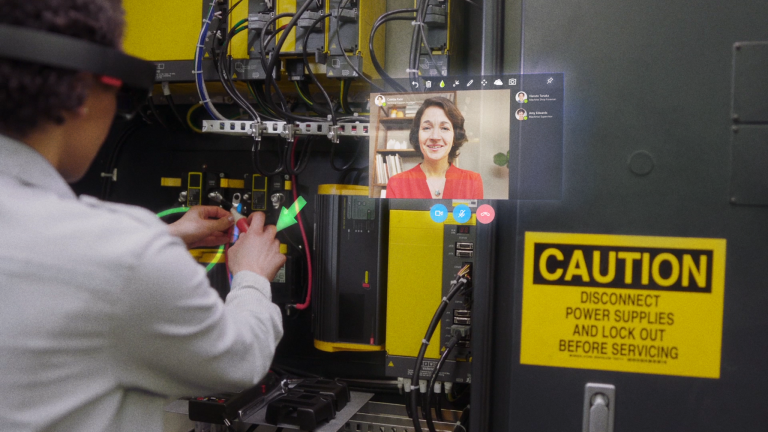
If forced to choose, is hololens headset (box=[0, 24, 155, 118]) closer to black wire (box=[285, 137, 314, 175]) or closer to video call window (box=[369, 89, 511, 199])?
video call window (box=[369, 89, 511, 199])

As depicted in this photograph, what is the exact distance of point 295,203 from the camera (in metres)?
2.42

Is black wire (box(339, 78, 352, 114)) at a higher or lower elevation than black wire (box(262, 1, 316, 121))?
lower

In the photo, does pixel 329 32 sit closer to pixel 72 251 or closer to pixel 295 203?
Answer: pixel 295 203

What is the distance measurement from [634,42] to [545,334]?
620mm

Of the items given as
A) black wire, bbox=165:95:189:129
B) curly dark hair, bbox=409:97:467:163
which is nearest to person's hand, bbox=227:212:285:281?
curly dark hair, bbox=409:97:467:163

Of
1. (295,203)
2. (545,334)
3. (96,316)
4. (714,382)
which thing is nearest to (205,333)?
(96,316)

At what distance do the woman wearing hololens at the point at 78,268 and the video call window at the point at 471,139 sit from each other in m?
0.65

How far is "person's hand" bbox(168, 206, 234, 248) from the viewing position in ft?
6.11

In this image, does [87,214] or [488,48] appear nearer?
[87,214]

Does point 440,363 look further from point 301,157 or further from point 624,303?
point 301,157

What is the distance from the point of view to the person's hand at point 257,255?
116 centimetres

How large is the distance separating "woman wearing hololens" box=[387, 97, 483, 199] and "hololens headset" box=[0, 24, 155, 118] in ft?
2.18

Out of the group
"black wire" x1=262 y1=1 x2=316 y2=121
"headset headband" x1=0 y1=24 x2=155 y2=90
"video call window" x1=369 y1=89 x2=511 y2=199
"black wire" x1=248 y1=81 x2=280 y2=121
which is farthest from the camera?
"black wire" x1=248 y1=81 x2=280 y2=121

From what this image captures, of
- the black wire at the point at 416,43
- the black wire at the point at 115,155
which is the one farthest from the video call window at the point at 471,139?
the black wire at the point at 115,155
